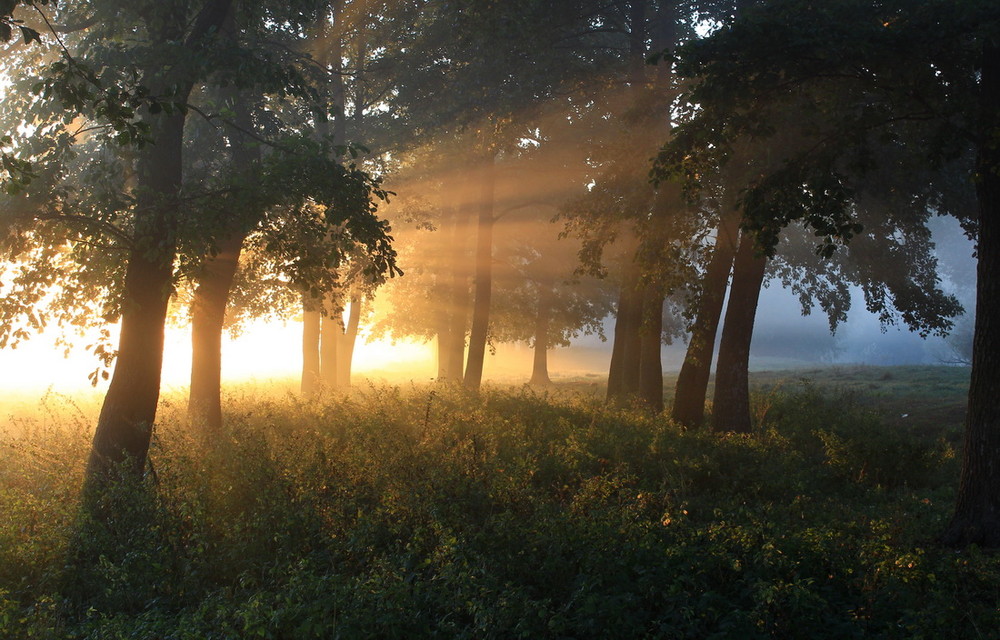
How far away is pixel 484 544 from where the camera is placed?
6691 mm

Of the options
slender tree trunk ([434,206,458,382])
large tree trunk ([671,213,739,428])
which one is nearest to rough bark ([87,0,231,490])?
large tree trunk ([671,213,739,428])

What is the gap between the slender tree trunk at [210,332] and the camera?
1467cm

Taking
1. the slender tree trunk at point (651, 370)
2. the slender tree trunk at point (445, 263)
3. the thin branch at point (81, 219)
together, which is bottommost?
the slender tree trunk at point (651, 370)

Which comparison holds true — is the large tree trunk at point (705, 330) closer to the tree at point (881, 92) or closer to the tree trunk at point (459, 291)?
the tree at point (881, 92)

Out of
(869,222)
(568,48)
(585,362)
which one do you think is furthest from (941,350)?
(568,48)

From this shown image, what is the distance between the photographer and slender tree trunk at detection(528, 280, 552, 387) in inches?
1467

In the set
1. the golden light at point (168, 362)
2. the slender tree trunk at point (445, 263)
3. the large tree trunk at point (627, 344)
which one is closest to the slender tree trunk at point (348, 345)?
the golden light at point (168, 362)

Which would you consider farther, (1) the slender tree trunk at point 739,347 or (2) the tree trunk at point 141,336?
(1) the slender tree trunk at point 739,347

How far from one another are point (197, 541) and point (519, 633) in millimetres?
3353

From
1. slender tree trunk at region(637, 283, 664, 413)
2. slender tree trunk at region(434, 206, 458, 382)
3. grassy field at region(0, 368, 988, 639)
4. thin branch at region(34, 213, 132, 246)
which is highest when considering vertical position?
slender tree trunk at region(434, 206, 458, 382)

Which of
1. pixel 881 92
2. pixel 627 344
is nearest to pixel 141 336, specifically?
pixel 881 92

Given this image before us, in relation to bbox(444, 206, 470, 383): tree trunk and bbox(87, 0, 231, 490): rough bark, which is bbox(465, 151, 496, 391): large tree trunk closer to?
bbox(444, 206, 470, 383): tree trunk

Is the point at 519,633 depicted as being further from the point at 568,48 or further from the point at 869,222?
the point at 869,222

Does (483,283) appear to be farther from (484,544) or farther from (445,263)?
(484,544)
